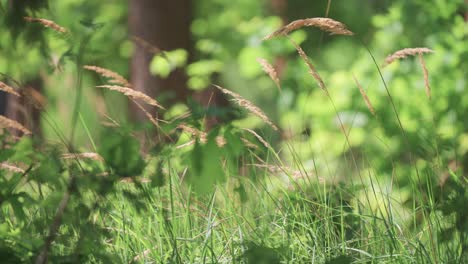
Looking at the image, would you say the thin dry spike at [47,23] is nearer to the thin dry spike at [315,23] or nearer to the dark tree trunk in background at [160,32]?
the thin dry spike at [315,23]

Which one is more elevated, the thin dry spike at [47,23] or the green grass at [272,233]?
the thin dry spike at [47,23]

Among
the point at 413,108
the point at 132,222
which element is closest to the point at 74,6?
the point at 413,108

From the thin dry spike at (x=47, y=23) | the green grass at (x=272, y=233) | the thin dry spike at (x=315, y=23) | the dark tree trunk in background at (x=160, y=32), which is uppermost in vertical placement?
the thin dry spike at (x=315, y=23)

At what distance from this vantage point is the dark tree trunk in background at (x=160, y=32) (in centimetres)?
655

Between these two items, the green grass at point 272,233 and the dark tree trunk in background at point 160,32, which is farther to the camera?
the dark tree trunk in background at point 160,32

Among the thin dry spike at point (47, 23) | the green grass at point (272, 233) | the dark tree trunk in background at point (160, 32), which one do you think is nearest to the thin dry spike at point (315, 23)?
the green grass at point (272, 233)

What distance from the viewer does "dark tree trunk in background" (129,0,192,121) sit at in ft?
21.5

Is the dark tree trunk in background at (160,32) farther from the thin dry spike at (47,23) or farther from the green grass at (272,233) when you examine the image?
the thin dry spike at (47,23)

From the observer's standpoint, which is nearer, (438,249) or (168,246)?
(438,249)

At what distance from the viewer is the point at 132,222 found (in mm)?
2404

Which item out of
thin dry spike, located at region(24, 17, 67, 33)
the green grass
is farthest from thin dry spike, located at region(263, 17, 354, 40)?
thin dry spike, located at region(24, 17, 67, 33)

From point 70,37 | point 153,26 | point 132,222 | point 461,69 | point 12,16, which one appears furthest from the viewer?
point 153,26

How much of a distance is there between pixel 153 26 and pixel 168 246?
4496 millimetres

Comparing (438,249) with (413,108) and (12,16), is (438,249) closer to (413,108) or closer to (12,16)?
(12,16)
